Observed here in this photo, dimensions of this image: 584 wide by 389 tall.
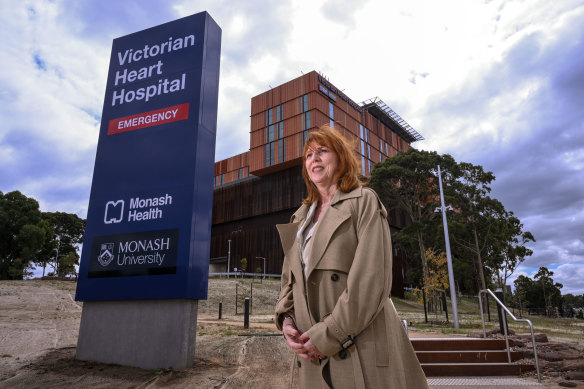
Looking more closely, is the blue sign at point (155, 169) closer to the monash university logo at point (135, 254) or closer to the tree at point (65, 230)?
the monash university logo at point (135, 254)

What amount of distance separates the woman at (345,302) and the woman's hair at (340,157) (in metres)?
0.01

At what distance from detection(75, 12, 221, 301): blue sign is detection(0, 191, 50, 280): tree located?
2933cm

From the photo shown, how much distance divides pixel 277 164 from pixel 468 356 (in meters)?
40.5

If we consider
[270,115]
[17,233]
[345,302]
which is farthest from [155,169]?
[270,115]

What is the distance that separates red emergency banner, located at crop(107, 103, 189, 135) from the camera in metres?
7.13

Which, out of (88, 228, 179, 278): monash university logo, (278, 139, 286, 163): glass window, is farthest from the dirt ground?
(278, 139, 286, 163): glass window

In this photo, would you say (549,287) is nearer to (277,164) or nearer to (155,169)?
(277,164)

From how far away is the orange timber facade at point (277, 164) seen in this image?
45844mm

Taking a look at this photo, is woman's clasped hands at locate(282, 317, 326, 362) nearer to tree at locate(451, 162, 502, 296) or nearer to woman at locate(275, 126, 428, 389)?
woman at locate(275, 126, 428, 389)

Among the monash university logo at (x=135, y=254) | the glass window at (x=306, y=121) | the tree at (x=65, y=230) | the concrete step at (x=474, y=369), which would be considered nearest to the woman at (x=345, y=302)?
the monash university logo at (x=135, y=254)

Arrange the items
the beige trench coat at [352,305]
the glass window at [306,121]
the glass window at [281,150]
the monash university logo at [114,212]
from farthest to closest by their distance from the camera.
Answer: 1. the glass window at [281,150]
2. the glass window at [306,121]
3. the monash university logo at [114,212]
4. the beige trench coat at [352,305]

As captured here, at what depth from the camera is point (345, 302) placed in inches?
55.2

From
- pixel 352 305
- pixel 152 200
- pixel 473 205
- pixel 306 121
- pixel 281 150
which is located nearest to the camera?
pixel 352 305

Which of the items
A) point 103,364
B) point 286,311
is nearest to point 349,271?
point 286,311
